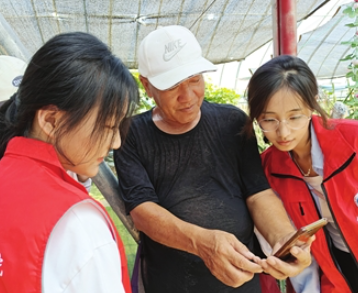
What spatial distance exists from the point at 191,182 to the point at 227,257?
34 centimetres

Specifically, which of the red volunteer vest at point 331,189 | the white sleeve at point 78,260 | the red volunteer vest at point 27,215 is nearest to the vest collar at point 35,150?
the red volunteer vest at point 27,215

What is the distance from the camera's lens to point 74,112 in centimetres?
86

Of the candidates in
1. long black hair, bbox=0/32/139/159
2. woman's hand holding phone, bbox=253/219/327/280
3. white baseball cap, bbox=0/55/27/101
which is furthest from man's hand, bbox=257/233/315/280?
white baseball cap, bbox=0/55/27/101

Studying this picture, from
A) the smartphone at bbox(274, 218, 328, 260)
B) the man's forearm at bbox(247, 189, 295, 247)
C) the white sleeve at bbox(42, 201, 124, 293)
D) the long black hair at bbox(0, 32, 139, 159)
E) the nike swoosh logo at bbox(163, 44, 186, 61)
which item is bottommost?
the man's forearm at bbox(247, 189, 295, 247)

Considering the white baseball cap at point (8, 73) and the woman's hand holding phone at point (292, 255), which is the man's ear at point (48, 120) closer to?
the white baseball cap at point (8, 73)

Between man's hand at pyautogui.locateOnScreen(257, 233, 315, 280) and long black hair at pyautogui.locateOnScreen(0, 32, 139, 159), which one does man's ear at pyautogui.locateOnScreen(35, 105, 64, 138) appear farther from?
man's hand at pyautogui.locateOnScreen(257, 233, 315, 280)

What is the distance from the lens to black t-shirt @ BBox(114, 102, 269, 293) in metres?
1.42

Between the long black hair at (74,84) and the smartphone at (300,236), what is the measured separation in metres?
0.61

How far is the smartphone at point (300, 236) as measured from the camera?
1.11m

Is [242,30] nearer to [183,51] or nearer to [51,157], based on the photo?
[183,51]

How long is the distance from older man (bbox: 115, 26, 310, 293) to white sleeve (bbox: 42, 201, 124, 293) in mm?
548

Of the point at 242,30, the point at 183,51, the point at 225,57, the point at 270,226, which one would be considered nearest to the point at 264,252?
the point at 270,226

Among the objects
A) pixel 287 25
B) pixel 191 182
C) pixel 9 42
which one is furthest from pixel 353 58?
pixel 9 42

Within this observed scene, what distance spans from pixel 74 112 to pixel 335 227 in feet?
3.72
